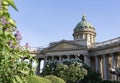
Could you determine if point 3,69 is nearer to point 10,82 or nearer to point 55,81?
point 10,82

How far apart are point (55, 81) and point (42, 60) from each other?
64905mm

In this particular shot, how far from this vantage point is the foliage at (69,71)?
57.5 m

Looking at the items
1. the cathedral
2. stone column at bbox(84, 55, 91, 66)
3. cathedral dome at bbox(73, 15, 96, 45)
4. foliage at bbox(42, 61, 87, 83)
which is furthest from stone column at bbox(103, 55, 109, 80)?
cathedral dome at bbox(73, 15, 96, 45)

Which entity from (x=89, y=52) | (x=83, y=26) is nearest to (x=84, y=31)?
(x=83, y=26)

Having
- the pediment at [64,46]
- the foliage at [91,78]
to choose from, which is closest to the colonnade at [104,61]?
the pediment at [64,46]

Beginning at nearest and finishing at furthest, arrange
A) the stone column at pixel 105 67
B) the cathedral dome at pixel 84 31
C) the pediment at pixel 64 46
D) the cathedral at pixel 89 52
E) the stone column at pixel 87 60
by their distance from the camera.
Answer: the cathedral at pixel 89 52 → the stone column at pixel 105 67 → the stone column at pixel 87 60 → the pediment at pixel 64 46 → the cathedral dome at pixel 84 31

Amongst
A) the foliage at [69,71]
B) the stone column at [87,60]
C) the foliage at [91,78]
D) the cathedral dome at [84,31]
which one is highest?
the cathedral dome at [84,31]

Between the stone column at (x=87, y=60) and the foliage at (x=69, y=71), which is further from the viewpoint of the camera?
the stone column at (x=87, y=60)

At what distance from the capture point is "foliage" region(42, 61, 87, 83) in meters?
57.5

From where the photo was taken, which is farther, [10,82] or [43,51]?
[43,51]

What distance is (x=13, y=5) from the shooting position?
3.88 meters

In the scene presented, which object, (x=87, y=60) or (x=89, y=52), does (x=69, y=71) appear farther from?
(x=89, y=52)

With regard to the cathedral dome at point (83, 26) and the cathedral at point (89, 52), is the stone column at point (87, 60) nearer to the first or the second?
the cathedral at point (89, 52)

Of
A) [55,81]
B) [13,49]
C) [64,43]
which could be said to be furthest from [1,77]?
[64,43]
